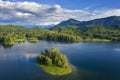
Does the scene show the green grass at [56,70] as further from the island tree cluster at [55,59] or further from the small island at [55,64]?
the island tree cluster at [55,59]

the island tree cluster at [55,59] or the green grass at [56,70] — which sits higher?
the island tree cluster at [55,59]

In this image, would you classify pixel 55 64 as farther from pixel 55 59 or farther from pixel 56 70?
pixel 56 70

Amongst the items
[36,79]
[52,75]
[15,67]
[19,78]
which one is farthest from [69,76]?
[15,67]

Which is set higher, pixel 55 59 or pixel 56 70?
pixel 55 59

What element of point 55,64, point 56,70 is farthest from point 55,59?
point 56,70

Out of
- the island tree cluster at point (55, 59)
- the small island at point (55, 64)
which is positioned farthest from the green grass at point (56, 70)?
the island tree cluster at point (55, 59)

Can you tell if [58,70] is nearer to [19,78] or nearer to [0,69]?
[19,78]

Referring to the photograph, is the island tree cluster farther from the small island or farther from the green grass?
the green grass

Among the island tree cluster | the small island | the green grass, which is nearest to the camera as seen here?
the green grass

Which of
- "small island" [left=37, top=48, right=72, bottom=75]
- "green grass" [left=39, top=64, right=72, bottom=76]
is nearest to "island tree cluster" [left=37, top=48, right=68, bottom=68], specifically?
"small island" [left=37, top=48, right=72, bottom=75]
